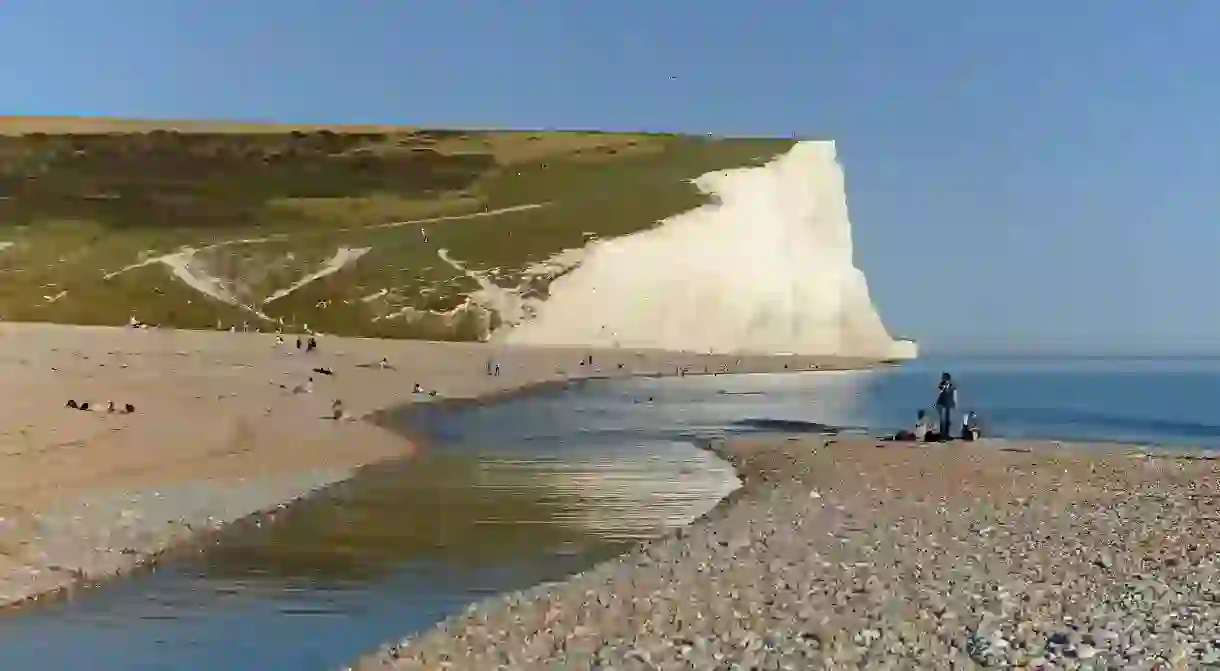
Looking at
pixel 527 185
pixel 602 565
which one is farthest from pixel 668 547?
pixel 527 185

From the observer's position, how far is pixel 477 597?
9414 millimetres

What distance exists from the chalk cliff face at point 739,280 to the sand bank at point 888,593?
5032cm

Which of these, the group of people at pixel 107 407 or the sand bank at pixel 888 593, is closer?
the sand bank at pixel 888 593

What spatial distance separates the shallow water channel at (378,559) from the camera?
8008mm

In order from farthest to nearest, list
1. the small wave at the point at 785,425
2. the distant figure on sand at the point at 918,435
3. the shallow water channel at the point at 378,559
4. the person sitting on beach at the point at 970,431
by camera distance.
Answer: the small wave at the point at 785,425
the person sitting on beach at the point at 970,431
the distant figure on sand at the point at 918,435
the shallow water channel at the point at 378,559

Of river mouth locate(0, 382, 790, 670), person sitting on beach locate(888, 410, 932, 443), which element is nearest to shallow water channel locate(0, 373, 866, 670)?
Answer: river mouth locate(0, 382, 790, 670)

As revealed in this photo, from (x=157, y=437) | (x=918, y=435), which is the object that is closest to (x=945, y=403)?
(x=918, y=435)

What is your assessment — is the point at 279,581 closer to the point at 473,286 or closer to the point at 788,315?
the point at 473,286

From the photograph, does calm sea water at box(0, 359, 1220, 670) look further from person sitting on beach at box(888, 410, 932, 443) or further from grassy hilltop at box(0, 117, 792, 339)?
grassy hilltop at box(0, 117, 792, 339)

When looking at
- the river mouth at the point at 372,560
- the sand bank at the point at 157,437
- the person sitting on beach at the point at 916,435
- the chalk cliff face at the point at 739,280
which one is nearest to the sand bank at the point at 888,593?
the river mouth at the point at 372,560

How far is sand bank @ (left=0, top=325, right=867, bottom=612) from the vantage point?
10898mm

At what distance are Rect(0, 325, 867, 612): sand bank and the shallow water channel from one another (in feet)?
1.91

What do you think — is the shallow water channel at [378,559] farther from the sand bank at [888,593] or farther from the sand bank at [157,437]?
the sand bank at [888,593]

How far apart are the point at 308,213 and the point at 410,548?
6828 centimetres
